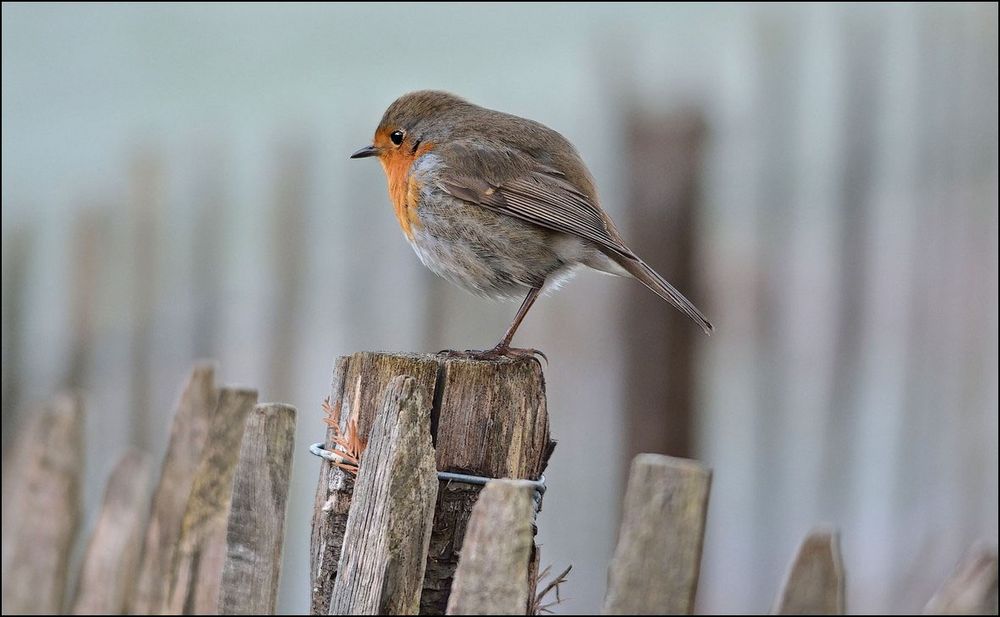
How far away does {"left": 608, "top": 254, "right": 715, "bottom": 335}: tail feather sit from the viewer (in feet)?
10.9

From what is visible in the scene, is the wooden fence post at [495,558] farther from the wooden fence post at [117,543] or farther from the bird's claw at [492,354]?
the wooden fence post at [117,543]

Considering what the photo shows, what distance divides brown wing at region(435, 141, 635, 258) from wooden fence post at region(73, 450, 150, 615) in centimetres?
130

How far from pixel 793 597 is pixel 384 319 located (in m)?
3.26

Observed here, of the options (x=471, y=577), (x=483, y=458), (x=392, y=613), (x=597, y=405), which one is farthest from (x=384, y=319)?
(x=471, y=577)

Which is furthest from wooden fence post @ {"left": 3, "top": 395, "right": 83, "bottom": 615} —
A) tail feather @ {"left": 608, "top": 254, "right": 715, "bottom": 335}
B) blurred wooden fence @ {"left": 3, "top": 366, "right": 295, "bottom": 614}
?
tail feather @ {"left": 608, "top": 254, "right": 715, "bottom": 335}

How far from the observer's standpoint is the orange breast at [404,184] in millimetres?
3771

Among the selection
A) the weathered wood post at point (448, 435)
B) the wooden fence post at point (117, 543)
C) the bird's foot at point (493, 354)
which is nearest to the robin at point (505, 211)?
the bird's foot at point (493, 354)

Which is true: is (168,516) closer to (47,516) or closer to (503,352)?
(47,516)

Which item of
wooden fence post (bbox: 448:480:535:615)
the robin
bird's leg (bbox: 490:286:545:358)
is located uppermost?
the robin

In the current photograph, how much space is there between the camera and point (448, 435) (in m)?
2.56

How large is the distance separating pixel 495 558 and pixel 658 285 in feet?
6.01

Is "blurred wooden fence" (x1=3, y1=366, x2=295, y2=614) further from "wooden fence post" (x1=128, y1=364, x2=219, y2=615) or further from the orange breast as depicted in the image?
the orange breast

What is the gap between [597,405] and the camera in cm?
516

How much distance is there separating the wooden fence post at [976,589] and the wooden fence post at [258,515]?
4.35ft
